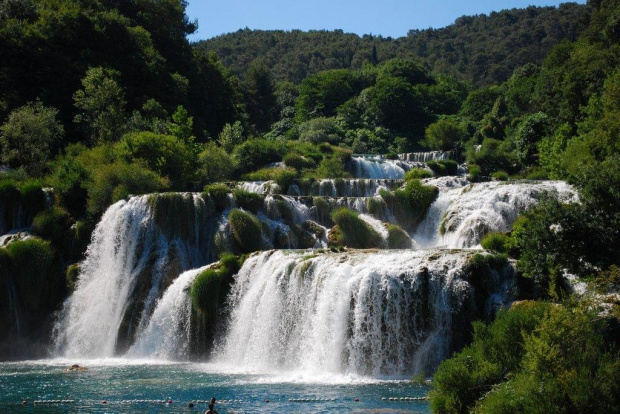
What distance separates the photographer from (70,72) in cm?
5547

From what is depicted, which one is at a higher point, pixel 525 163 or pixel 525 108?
pixel 525 108

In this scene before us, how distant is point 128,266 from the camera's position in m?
35.3

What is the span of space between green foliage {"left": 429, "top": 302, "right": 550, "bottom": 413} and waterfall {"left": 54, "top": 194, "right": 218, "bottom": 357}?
19.0 meters

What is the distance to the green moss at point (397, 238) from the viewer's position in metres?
36.3

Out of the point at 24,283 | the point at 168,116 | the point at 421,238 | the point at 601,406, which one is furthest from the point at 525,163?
the point at 601,406

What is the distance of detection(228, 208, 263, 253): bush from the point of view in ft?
116

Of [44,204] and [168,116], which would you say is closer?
[44,204]

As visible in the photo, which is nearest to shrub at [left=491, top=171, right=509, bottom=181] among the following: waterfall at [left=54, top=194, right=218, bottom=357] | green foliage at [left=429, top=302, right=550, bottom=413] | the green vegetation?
waterfall at [left=54, top=194, right=218, bottom=357]

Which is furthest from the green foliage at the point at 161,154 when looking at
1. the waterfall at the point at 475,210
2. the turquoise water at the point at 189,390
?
the turquoise water at the point at 189,390

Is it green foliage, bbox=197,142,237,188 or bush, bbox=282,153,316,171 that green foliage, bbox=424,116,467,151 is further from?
green foliage, bbox=197,142,237,188

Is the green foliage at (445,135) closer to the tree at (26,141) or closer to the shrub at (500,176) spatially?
the shrub at (500,176)

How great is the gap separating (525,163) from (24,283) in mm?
38493

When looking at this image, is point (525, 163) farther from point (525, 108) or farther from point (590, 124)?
point (525, 108)

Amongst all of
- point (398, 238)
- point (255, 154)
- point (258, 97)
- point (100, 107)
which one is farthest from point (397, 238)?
point (258, 97)
